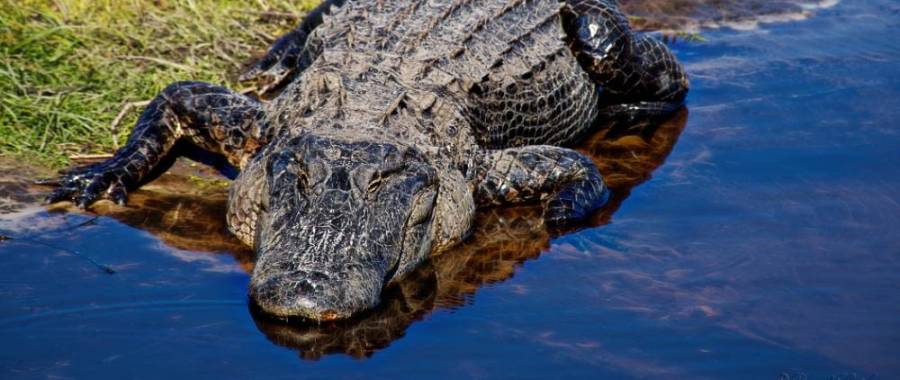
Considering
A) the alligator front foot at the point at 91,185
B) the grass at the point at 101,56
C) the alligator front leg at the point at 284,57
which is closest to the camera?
the alligator front foot at the point at 91,185

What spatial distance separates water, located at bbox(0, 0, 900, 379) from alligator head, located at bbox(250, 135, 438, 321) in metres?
0.12

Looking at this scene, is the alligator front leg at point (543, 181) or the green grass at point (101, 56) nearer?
the alligator front leg at point (543, 181)

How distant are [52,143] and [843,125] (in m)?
4.44

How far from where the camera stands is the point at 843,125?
7.30 meters

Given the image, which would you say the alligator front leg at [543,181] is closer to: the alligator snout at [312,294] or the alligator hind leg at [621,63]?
the alligator hind leg at [621,63]

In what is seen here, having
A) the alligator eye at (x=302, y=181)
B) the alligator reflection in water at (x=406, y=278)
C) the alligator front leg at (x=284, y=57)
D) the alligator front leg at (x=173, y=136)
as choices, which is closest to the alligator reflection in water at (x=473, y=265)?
the alligator reflection in water at (x=406, y=278)

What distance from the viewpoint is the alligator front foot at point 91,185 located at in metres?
6.00

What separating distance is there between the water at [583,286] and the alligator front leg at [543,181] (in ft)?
0.36

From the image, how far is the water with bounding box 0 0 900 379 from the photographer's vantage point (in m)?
4.54

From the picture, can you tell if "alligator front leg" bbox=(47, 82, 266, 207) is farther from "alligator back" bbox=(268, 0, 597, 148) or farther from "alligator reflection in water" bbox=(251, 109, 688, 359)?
"alligator reflection in water" bbox=(251, 109, 688, 359)

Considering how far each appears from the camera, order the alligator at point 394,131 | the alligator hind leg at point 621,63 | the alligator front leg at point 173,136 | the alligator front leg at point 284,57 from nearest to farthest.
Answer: the alligator at point 394,131 → the alligator front leg at point 173,136 → the alligator hind leg at point 621,63 → the alligator front leg at point 284,57

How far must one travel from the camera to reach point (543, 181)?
637 cm

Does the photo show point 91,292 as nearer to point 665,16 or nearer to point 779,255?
point 779,255

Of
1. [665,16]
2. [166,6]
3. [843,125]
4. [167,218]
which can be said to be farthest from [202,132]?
[665,16]
